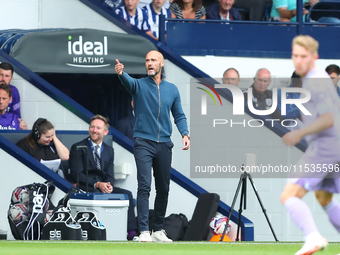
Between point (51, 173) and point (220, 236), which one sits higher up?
point (51, 173)

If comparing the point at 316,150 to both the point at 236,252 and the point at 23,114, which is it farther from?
the point at 23,114

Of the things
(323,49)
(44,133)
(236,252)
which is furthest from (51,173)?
(323,49)

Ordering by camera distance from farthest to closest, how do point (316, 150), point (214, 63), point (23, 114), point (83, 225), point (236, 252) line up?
point (214, 63) < point (23, 114) < point (83, 225) < point (236, 252) < point (316, 150)

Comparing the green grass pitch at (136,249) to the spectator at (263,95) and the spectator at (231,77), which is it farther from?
the spectator at (231,77)

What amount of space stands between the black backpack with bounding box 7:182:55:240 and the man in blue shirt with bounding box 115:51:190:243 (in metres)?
1.33

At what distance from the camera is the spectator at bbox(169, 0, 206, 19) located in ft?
37.4

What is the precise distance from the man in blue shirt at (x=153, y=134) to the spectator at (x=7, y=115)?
2.47 metres

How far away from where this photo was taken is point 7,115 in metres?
9.09

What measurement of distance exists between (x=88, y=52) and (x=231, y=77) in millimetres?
2237

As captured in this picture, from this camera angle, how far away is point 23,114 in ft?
30.8

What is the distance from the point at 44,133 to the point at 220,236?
8.55 ft

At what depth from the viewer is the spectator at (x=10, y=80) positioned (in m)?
9.02

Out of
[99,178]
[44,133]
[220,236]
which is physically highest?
[44,133]

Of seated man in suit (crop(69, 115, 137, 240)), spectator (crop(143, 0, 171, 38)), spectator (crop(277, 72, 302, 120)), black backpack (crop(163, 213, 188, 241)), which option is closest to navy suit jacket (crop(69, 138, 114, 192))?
seated man in suit (crop(69, 115, 137, 240))
